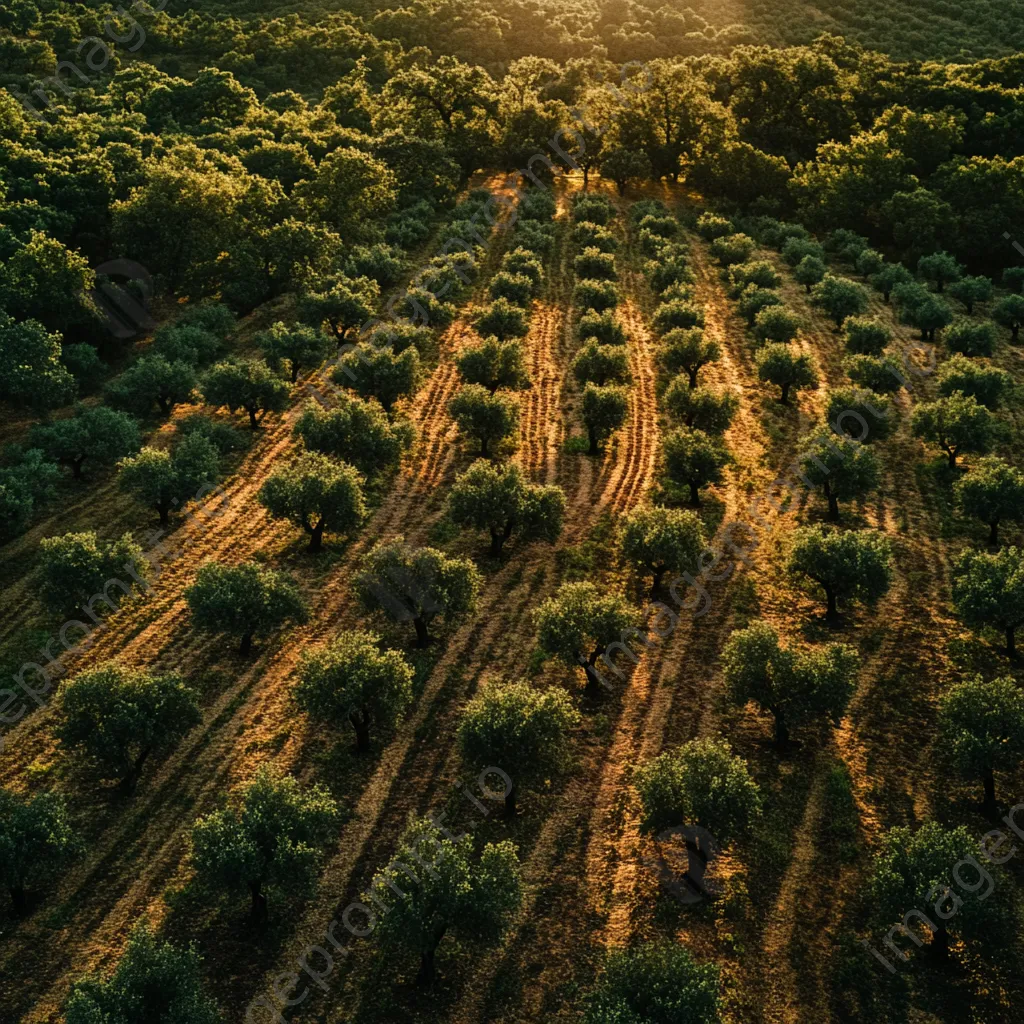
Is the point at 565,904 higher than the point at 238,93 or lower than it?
lower

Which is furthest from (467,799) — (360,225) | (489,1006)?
(360,225)

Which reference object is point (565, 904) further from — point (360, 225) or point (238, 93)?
point (238, 93)

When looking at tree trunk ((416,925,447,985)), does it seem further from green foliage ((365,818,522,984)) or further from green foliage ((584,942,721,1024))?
green foliage ((584,942,721,1024))

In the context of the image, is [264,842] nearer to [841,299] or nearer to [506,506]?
[506,506]

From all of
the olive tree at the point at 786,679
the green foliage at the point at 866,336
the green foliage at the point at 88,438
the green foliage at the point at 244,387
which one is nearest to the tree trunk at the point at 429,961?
the olive tree at the point at 786,679

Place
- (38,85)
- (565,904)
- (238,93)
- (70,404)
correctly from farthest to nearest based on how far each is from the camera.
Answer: (238,93)
(38,85)
(70,404)
(565,904)

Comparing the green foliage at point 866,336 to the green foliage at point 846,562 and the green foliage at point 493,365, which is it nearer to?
the green foliage at point 493,365
